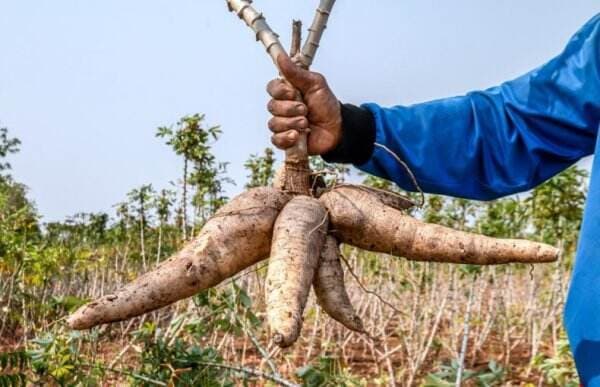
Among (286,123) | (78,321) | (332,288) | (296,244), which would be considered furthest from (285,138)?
(78,321)

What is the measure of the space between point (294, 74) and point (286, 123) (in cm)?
9

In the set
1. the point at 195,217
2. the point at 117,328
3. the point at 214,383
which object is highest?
the point at 195,217

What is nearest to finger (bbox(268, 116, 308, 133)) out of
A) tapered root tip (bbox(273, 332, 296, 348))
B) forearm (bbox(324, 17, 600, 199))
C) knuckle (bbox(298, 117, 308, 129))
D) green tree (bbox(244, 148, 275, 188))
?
knuckle (bbox(298, 117, 308, 129))

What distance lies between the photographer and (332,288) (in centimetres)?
153

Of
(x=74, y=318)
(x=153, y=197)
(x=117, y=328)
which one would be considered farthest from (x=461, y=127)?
(x=117, y=328)

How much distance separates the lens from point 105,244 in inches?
289

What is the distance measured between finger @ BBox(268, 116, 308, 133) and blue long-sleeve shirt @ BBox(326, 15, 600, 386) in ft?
0.54

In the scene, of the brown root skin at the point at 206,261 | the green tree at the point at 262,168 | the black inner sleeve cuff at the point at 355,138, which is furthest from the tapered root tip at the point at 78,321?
the green tree at the point at 262,168

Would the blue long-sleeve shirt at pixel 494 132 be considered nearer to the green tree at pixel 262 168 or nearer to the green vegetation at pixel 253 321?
the green vegetation at pixel 253 321

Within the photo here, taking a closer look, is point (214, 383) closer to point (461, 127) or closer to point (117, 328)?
point (461, 127)

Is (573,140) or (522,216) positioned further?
(522,216)

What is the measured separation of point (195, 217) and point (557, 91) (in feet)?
9.97

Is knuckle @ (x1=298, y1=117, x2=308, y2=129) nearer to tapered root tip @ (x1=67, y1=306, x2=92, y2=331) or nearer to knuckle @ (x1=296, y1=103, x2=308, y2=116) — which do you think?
knuckle @ (x1=296, y1=103, x2=308, y2=116)

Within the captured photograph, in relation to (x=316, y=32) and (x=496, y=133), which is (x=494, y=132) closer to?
(x=496, y=133)
